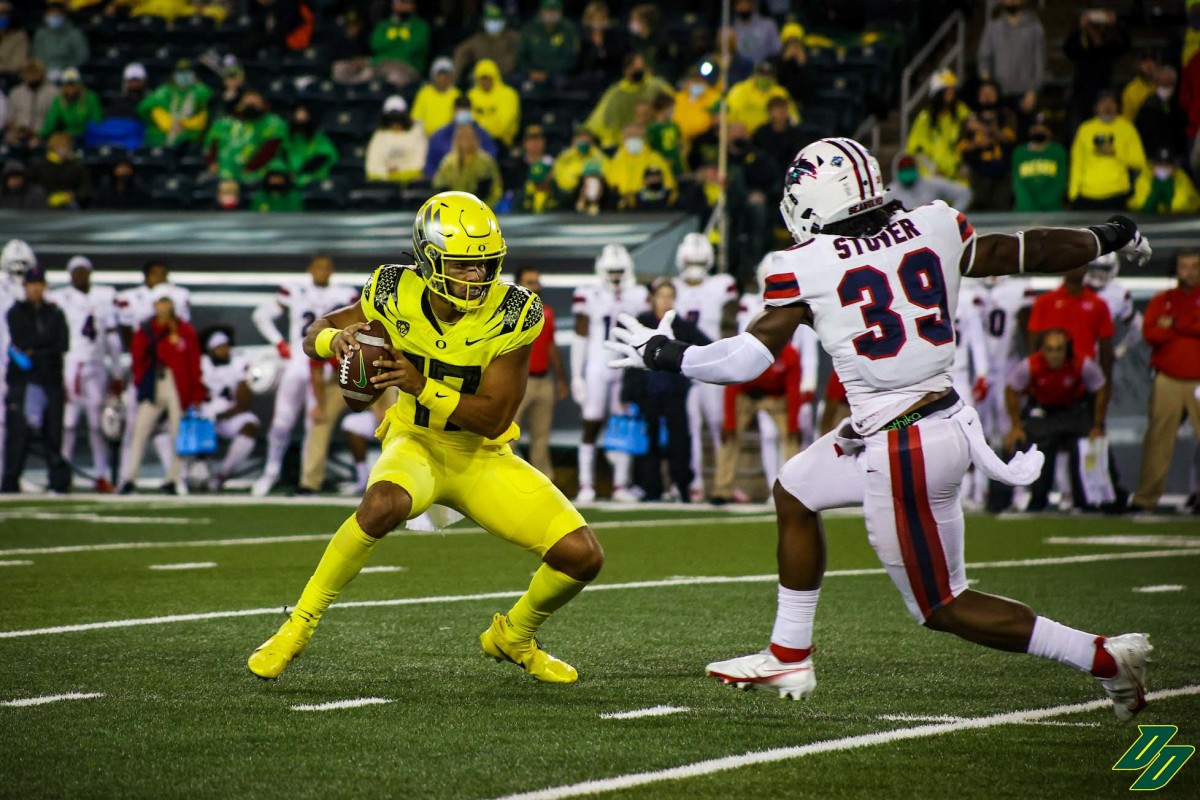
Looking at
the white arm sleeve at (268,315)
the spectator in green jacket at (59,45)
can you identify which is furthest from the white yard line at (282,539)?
the spectator in green jacket at (59,45)

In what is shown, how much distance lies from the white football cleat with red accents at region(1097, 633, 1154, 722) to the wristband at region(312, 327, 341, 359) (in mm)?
2488

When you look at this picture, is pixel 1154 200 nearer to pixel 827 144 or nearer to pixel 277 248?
pixel 277 248

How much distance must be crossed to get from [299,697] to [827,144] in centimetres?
219

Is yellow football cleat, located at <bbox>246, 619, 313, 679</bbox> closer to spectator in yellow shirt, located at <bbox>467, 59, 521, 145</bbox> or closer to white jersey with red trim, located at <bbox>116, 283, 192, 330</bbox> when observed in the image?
white jersey with red trim, located at <bbox>116, 283, 192, 330</bbox>

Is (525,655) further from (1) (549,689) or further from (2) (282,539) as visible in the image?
(2) (282,539)

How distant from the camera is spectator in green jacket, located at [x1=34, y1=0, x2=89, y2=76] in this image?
18203 millimetres

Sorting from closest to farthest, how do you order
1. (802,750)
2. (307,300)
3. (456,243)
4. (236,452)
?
1. (802,750)
2. (456,243)
3. (307,300)
4. (236,452)

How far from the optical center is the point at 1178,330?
11.7 meters

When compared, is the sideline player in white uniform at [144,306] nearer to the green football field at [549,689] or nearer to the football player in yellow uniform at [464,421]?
the green football field at [549,689]

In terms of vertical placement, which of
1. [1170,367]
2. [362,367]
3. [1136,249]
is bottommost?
[1170,367]

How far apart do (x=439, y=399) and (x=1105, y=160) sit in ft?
31.6

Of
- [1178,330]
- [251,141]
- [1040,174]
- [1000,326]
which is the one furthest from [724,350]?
[251,141]

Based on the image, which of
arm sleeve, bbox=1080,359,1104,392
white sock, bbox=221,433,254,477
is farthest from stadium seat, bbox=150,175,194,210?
arm sleeve, bbox=1080,359,1104,392

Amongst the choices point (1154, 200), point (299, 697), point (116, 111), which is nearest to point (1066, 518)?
point (1154, 200)
